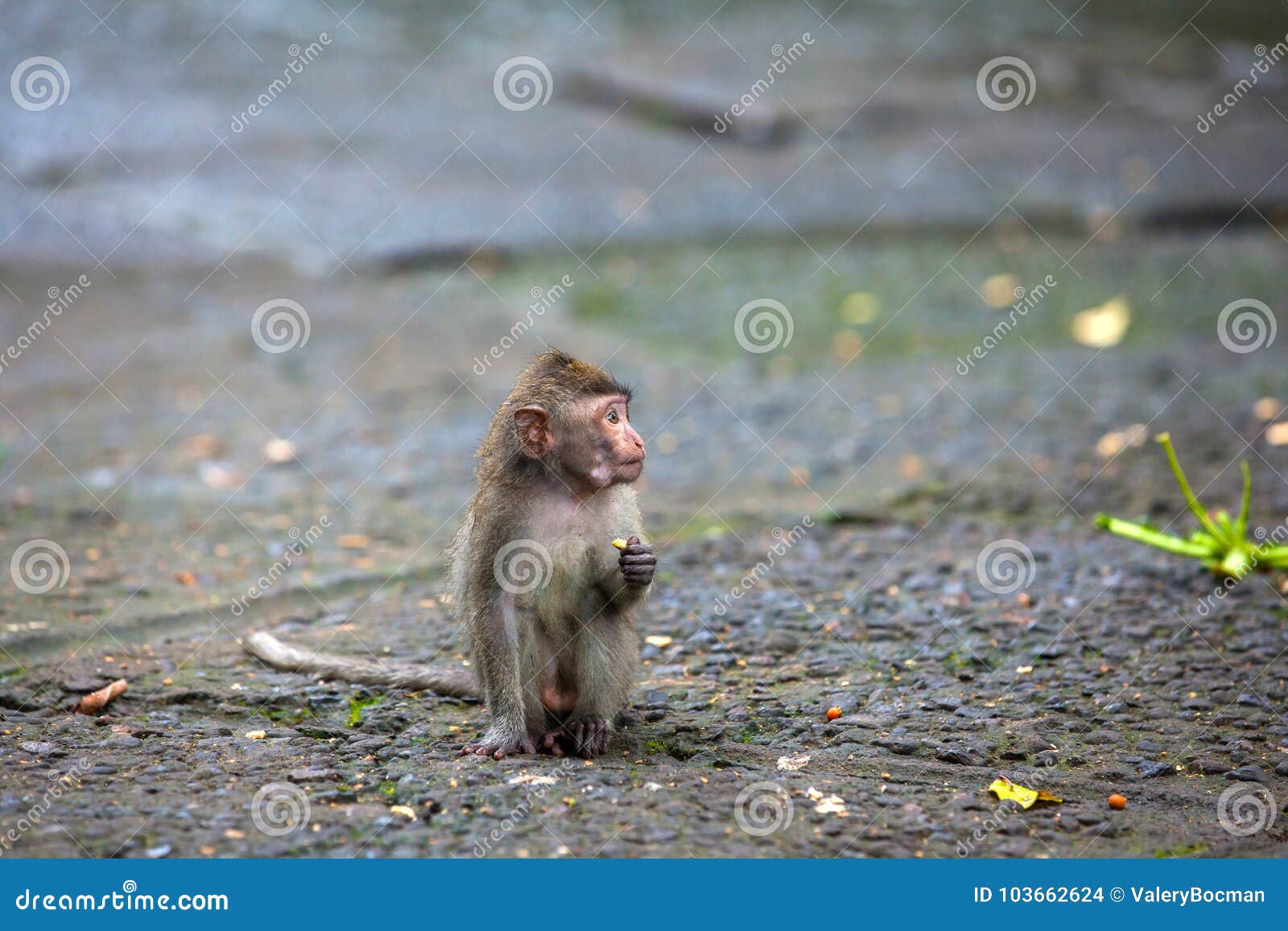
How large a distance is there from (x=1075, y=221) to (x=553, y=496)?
356 inches

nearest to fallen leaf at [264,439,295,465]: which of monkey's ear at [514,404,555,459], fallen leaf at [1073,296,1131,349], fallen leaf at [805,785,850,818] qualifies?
monkey's ear at [514,404,555,459]

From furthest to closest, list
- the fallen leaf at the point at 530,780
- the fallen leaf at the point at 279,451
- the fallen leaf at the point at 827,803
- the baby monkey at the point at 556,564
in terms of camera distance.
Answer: the fallen leaf at the point at 279,451 < the baby monkey at the point at 556,564 < the fallen leaf at the point at 530,780 < the fallen leaf at the point at 827,803

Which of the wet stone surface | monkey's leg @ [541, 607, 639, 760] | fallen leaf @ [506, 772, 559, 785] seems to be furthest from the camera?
monkey's leg @ [541, 607, 639, 760]

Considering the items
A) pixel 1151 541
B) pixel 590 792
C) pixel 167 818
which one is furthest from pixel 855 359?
pixel 167 818

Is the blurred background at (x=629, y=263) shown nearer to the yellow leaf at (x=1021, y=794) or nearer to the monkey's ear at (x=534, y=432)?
the monkey's ear at (x=534, y=432)

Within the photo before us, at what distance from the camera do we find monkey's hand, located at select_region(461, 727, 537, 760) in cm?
517

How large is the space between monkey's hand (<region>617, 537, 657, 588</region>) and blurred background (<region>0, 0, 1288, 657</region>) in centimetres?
273

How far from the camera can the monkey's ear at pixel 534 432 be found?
17.4ft

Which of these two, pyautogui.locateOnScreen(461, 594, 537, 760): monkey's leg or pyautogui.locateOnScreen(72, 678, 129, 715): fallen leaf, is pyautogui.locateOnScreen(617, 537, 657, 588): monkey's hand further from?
pyautogui.locateOnScreen(72, 678, 129, 715): fallen leaf

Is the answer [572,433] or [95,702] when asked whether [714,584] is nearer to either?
[572,433]

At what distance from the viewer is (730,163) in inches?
560

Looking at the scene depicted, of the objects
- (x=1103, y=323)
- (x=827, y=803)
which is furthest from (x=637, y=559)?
(x=1103, y=323)

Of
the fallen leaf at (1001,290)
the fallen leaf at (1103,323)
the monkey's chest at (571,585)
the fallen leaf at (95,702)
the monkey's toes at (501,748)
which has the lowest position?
the monkey's toes at (501,748)

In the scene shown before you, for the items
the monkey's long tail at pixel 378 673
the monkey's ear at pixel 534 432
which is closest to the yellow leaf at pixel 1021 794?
the monkey's ear at pixel 534 432
